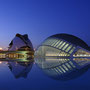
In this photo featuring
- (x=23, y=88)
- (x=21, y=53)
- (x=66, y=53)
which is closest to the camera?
(x=23, y=88)

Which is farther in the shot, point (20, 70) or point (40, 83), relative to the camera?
point (20, 70)

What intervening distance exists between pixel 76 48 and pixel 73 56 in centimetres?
224

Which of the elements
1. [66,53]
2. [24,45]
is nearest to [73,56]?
[66,53]

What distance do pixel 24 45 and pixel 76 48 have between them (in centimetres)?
3695

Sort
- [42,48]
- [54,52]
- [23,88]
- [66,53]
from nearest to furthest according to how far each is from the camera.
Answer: [23,88], [66,53], [54,52], [42,48]

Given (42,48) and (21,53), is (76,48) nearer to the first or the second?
(42,48)

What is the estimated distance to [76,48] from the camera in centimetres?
3650

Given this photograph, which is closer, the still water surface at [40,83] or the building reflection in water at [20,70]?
the still water surface at [40,83]

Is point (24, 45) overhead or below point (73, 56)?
overhead

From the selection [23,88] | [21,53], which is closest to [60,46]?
[21,53]

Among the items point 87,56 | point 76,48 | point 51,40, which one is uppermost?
point 51,40

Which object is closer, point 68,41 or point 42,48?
point 68,41

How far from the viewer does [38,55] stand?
1735 inches

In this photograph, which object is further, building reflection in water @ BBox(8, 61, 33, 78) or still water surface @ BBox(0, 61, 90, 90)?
building reflection in water @ BBox(8, 61, 33, 78)
